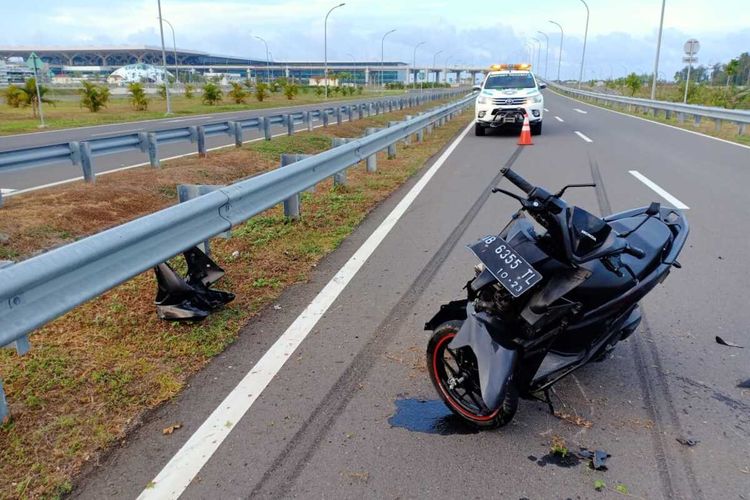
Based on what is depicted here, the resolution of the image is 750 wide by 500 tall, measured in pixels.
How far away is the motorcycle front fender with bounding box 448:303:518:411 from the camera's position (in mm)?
2893

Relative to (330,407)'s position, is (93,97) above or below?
above

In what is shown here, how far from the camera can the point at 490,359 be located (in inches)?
115

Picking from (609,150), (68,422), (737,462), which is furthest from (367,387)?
(609,150)

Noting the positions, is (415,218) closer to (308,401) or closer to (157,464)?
(308,401)

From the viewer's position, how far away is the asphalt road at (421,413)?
2.71 meters

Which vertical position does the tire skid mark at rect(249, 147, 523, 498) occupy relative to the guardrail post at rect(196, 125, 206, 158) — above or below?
below

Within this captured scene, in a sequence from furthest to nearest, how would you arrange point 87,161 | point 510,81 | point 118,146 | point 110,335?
point 510,81 → point 118,146 → point 87,161 → point 110,335

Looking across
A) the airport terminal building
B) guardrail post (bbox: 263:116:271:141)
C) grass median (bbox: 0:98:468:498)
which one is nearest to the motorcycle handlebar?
grass median (bbox: 0:98:468:498)

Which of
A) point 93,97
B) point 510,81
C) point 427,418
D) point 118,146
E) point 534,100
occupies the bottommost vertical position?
point 427,418

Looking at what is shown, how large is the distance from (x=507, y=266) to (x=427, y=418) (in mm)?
991

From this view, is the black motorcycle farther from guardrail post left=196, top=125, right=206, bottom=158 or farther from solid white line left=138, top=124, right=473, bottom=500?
guardrail post left=196, top=125, right=206, bottom=158

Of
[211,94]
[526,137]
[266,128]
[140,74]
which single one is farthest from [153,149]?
[140,74]

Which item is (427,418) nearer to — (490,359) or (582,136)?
(490,359)

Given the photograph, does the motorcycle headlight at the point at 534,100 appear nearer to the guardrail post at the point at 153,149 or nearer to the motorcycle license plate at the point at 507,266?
the guardrail post at the point at 153,149
